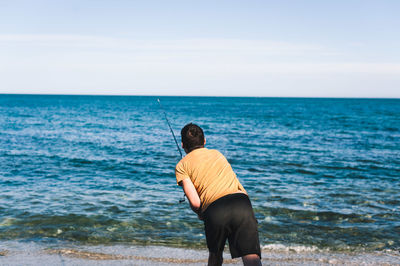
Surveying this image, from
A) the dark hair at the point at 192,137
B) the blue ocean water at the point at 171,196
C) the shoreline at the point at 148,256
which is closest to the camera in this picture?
the dark hair at the point at 192,137

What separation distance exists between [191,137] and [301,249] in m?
3.72

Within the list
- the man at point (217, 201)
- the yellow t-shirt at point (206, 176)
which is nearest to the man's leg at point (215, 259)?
the man at point (217, 201)

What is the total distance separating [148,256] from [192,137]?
298 centimetres

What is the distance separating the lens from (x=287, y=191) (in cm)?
1002

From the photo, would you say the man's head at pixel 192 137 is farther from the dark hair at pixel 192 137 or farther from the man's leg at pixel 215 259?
the man's leg at pixel 215 259

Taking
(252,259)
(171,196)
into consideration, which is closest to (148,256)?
(252,259)

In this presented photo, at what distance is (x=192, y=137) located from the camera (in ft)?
10.8

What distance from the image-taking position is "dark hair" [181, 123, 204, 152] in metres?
3.30

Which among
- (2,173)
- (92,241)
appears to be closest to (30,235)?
(92,241)

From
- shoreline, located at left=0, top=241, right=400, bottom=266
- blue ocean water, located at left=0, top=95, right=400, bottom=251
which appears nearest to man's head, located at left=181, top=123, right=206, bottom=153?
shoreline, located at left=0, top=241, right=400, bottom=266

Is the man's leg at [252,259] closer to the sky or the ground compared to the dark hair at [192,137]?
closer to the ground

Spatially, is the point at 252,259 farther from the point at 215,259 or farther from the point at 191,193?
the point at 191,193

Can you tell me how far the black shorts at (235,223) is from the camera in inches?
123

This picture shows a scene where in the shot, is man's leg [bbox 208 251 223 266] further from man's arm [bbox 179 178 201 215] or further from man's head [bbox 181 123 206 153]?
man's head [bbox 181 123 206 153]
